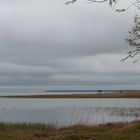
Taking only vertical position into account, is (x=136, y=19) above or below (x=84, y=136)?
above

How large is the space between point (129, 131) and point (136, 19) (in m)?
5.43

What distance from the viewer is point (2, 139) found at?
17.6 metres

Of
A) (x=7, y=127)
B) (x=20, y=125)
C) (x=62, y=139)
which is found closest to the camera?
(x=62, y=139)

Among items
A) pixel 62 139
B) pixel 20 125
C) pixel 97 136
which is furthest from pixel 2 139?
pixel 20 125

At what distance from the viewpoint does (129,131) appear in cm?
1712

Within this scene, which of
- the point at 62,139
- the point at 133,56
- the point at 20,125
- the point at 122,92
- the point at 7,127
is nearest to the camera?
the point at 133,56

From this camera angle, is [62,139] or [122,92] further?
[122,92]

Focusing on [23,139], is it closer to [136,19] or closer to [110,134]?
[110,134]

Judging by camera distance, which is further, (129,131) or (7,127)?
(7,127)

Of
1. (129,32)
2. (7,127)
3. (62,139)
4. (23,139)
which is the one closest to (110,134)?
(62,139)

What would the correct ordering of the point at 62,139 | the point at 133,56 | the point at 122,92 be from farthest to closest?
the point at 122,92, the point at 62,139, the point at 133,56

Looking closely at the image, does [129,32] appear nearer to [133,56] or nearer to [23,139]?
[133,56]

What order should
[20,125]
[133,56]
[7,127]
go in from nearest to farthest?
[133,56], [7,127], [20,125]

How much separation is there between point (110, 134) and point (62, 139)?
186 cm
